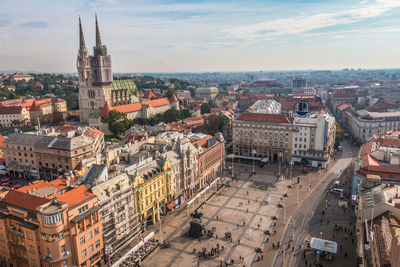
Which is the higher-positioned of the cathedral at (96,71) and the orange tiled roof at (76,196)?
the cathedral at (96,71)

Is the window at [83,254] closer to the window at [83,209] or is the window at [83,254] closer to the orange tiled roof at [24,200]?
the window at [83,209]

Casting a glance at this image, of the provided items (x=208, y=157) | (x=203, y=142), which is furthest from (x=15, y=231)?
(x=203, y=142)

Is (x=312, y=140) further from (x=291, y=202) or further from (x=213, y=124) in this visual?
(x=213, y=124)

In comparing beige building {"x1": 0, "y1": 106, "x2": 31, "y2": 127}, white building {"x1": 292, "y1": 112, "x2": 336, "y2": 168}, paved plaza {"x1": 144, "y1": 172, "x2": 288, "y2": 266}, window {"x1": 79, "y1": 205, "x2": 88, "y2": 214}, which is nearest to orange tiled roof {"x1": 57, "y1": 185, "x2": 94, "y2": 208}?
window {"x1": 79, "y1": 205, "x2": 88, "y2": 214}

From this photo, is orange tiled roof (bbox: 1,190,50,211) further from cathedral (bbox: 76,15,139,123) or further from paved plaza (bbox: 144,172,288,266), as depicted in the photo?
cathedral (bbox: 76,15,139,123)

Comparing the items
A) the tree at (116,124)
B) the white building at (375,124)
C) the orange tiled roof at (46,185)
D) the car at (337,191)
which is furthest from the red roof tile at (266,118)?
the orange tiled roof at (46,185)

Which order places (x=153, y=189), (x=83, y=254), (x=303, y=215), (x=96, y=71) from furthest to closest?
(x=96, y=71) → (x=303, y=215) → (x=153, y=189) → (x=83, y=254)
